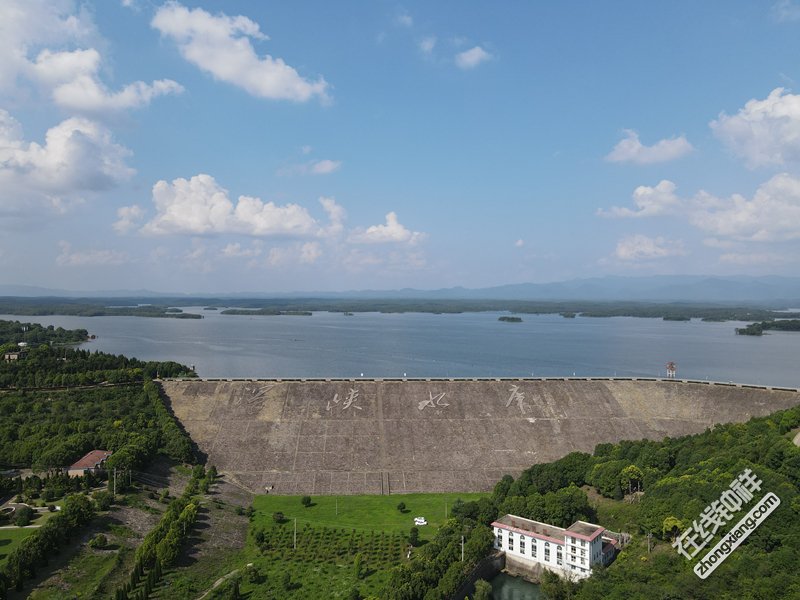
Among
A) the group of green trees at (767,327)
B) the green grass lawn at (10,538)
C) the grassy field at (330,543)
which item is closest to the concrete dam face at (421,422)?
the grassy field at (330,543)

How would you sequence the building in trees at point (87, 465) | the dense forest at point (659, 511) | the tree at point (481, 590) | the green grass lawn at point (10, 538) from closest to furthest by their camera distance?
1. the dense forest at point (659, 511)
2. the tree at point (481, 590)
3. the green grass lawn at point (10, 538)
4. the building in trees at point (87, 465)

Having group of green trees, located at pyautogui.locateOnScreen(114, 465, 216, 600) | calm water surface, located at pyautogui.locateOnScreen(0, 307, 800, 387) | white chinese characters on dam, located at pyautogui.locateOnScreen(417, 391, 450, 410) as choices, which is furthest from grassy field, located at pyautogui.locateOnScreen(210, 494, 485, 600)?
calm water surface, located at pyautogui.locateOnScreen(0, 307, 800, 387)

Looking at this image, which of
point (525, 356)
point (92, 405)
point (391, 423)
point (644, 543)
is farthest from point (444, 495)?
point (525, 356)

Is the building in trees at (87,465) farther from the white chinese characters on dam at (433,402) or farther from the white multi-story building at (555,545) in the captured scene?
the white multi-story building at (555,545)

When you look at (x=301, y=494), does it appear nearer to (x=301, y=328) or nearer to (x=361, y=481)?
(x=361, y=481)

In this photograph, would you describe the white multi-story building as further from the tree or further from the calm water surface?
the calm water surface

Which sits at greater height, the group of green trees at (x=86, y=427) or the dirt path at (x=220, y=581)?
the group of green trees at (x=86, y=427)
